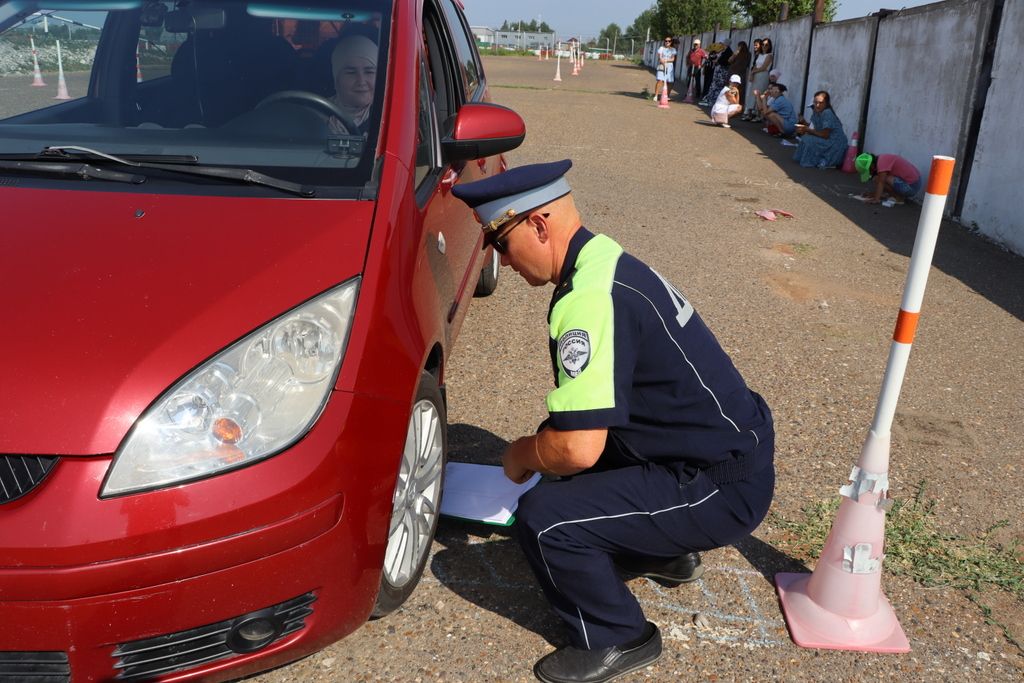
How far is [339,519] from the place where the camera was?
2.08 m

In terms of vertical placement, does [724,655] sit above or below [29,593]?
below

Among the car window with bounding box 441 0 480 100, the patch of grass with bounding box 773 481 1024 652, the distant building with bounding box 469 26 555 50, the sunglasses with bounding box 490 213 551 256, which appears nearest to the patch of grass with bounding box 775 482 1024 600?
the patch of grass with bounding box 773 481 1024 652

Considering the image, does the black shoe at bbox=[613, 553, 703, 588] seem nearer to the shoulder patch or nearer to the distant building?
the shoulder patch

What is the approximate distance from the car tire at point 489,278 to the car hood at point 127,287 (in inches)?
121

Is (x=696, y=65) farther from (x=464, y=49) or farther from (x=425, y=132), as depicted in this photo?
(x=425, y=132)

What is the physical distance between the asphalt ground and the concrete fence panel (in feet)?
12.2

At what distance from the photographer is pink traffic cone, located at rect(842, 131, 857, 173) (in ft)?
40.7

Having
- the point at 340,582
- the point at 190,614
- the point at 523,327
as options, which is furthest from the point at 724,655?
the point at 523,327

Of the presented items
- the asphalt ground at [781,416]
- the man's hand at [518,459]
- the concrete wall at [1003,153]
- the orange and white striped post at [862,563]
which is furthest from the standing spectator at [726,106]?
the man's hand at [518,459]

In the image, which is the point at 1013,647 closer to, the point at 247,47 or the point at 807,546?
the point at 807,546

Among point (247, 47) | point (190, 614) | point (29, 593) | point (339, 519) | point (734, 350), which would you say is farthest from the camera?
point (734, 350)

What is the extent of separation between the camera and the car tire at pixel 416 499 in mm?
2443

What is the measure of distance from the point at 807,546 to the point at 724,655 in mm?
733

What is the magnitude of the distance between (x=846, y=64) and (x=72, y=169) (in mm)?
13656
